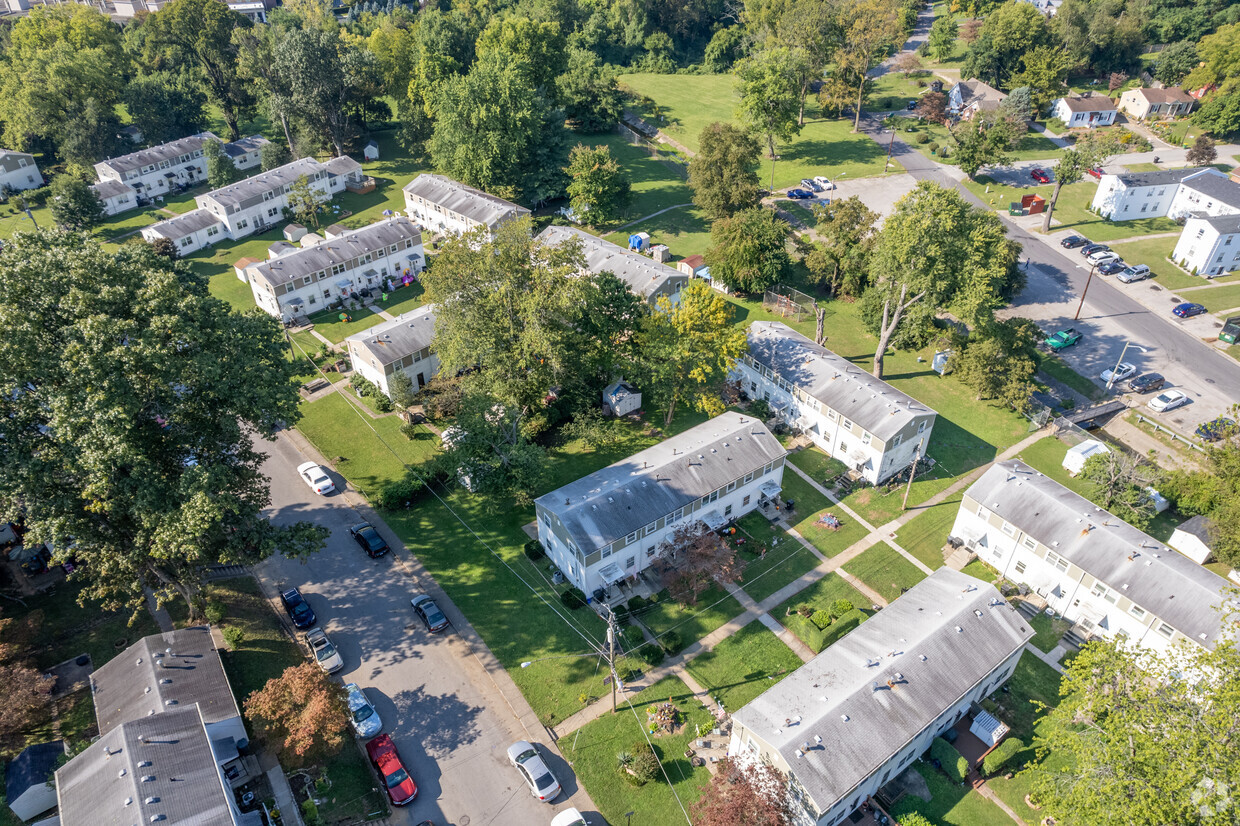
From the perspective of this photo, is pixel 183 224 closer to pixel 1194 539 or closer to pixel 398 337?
pixel 398 337

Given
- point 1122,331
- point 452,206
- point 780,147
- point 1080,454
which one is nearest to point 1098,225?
point 1122,331

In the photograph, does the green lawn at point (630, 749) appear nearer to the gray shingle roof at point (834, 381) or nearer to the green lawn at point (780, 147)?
the gray shingle roof at point (834, 381)

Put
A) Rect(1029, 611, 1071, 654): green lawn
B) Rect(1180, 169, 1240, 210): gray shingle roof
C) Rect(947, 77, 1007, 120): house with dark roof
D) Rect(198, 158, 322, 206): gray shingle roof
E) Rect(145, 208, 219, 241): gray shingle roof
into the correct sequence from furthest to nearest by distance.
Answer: Rect(947, 77, 1007, 120): house with dark roof, Rect(198, 158, 322, 206): gray shingle roof, Rect(1180, 169, 1240, 210): gray shingle roof, Rect(145, 208, 219, 241): gray shingle roof, Rect(1029, 611, 1071, 654): green lawn

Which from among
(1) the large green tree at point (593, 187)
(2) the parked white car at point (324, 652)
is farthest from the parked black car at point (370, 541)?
(1) the large green tree at point (593, 187)

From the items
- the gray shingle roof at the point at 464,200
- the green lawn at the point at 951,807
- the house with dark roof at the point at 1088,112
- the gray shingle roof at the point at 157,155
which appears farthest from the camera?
the house with dark roof at the point at 1088,112

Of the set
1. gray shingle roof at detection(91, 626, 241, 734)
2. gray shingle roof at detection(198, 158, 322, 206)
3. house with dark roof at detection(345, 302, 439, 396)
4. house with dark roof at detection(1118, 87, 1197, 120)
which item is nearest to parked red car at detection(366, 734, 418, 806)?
gray shingle roof at detection(91, 626, 241, 734)

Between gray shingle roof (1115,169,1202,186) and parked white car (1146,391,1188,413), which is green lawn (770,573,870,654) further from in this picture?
gray shingle roof (1115,169,1202,186)

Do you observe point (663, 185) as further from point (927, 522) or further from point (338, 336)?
point (927, 522)
